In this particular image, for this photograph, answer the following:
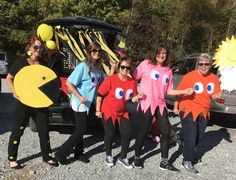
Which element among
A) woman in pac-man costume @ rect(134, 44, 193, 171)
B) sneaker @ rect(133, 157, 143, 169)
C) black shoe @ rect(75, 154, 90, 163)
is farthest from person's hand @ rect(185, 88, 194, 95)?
black shoe @ rect(75, 154, 90, 163)

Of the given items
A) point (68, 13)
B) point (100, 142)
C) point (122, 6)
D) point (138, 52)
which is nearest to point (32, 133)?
point (100, 142)

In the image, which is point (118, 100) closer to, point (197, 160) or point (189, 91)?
point (189, 91)

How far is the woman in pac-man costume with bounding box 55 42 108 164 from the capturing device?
18.3 feet

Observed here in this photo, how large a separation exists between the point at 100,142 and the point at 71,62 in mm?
1733

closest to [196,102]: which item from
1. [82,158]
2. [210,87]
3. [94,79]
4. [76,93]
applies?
[210,87]

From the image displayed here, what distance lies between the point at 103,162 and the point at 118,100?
98cm

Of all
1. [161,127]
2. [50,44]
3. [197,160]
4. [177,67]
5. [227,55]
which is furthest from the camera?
[177,67]

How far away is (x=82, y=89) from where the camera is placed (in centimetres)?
567

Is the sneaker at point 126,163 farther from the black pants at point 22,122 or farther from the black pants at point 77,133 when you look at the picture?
the black pants at point 22,122

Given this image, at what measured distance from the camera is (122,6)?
28.4 meters

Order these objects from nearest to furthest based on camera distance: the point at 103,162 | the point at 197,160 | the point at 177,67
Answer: the point at 103,162
the point at 197,160
the point at 177,67

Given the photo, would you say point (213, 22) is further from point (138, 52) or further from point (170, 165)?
point (170, 165)

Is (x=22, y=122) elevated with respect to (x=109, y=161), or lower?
elevated

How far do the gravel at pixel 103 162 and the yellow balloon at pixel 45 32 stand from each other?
177 centimetres
